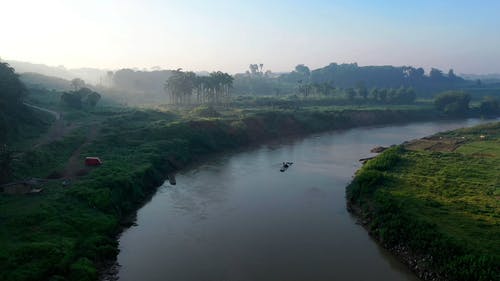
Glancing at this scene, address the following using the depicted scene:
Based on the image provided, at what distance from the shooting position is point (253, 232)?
33.8 metres

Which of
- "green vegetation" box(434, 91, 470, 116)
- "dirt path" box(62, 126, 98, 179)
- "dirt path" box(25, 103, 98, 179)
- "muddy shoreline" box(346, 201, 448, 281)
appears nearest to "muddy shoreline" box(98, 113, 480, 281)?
"muddy shoreline" box(346, 201, 448, 281)

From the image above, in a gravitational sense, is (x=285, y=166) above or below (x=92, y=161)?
below

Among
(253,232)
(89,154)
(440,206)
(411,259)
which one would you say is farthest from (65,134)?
(440,206)

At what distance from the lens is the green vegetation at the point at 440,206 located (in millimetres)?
25328

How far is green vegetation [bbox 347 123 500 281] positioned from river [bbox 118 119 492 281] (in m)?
1.99

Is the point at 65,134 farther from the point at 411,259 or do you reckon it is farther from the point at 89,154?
the point at 411,259

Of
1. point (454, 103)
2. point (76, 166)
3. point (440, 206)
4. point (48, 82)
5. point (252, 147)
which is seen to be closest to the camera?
point (440, 206)

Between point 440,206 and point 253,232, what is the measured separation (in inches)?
620

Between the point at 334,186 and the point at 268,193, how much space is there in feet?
27.2

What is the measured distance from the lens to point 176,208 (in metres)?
39.8

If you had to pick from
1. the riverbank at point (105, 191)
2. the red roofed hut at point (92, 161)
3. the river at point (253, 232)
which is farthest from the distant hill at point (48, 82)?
the river at point (253, 232)

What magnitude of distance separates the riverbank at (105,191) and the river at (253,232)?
2.34 m

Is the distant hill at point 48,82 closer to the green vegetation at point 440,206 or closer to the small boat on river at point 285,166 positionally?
the small boat on river at point 285,166

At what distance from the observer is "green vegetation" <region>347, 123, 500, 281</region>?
25328mm
